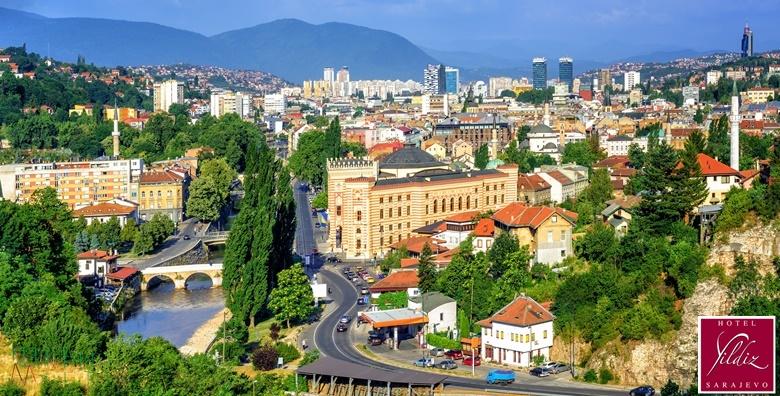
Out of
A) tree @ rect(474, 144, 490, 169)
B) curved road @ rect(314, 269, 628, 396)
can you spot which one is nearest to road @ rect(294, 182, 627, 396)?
curved road @ rect(314, 269, 628, 396)

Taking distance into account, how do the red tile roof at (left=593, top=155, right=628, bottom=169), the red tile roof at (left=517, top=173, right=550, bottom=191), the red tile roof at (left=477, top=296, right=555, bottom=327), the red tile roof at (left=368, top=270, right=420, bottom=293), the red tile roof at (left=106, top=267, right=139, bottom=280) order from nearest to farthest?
the red tile roof at (left=477, top=296, right=555, bottom=327) < the red tile roof at (left=368, top=270, right=420, bottom=293) < the red tile roof at (left=106, top=267, right=139, bottom=280) < the red tile roof at (left=517, top=173, right=550, bottom=191) < the red tile roof at (left=593, top=155, right=628, bottom=169)

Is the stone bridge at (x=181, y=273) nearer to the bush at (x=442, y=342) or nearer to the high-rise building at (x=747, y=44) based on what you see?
the bush at (x=442, y=342)

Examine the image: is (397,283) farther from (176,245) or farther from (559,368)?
(176,245)

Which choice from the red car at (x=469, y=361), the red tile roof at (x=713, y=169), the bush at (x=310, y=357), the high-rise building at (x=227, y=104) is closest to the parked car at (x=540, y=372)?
the red car at (x=469, y=361)

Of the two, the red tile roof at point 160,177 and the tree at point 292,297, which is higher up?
the red tile roof at point 160,177

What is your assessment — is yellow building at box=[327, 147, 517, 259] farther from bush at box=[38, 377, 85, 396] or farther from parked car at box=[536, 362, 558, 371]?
bush at box=[38, 377, 85, 396]

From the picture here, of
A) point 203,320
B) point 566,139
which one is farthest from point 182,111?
point 203,320
